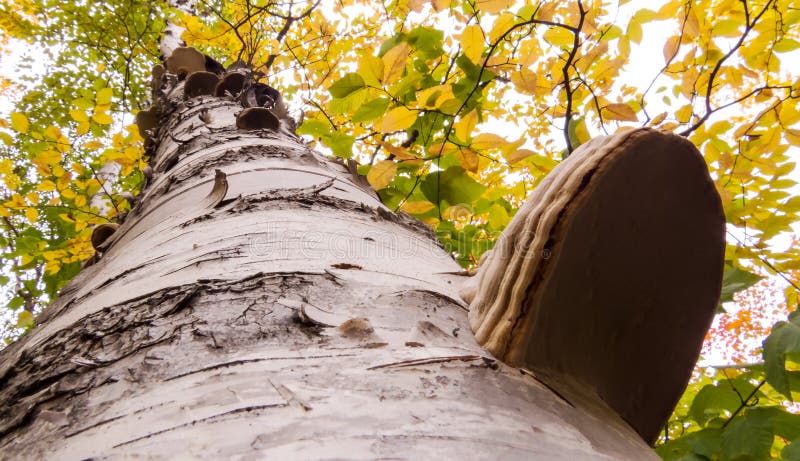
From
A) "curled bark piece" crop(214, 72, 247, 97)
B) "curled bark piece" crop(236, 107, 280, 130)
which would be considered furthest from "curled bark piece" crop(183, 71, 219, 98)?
"curled bark piece" crop(236, 107, 280, 130)

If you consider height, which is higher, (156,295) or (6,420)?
(156,295)

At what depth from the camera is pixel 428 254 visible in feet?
3.67

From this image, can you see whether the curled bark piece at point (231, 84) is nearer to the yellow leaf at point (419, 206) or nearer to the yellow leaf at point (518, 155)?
the yellow leaf at point (419, 206)

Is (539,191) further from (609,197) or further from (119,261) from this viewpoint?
(119,261)

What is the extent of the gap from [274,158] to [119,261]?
0.55 m

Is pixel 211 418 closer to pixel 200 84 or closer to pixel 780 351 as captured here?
pixel 780 351

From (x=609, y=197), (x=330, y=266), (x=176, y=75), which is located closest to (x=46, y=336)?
(x=330, y=266)

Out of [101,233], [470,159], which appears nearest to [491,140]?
[470,159]

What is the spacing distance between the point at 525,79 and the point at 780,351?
3.61 feet

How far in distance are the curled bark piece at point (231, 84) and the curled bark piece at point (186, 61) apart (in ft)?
3.76

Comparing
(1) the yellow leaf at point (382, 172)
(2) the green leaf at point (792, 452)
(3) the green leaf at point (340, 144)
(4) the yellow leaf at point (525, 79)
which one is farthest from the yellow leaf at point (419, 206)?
(2) the green leaf at point (792, 452)

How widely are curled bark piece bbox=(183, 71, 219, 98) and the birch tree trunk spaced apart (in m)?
2.36

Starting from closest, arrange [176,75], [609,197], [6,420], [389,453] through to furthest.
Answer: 1. [389,453]
2. [6,420]
3. [609,197]
4. [176,75]

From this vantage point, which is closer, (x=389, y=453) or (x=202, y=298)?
(x=389, y=453)
